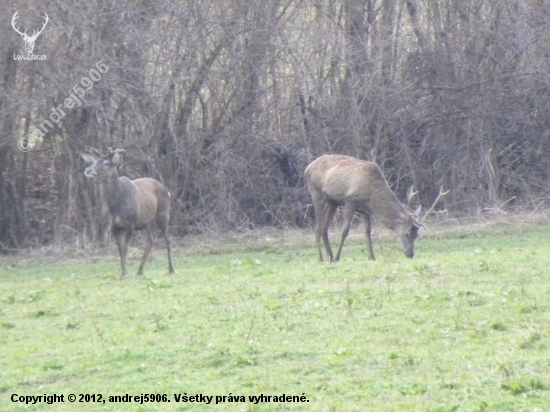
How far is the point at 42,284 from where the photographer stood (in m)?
15.6

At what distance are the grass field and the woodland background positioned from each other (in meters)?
6.63

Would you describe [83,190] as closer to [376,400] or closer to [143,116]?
[143,116]

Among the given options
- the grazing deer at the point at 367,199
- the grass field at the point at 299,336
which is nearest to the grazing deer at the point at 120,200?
the grass field at the point at 299,336

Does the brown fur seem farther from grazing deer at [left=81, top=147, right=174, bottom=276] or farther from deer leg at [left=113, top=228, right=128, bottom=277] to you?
deer leg at [left=113, top=228, right=128, bottom=277]

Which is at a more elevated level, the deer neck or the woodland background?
the woodland background

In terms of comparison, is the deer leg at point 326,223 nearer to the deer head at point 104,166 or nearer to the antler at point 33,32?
the deer head at point 104,166

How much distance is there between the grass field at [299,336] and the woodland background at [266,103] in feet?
21.7

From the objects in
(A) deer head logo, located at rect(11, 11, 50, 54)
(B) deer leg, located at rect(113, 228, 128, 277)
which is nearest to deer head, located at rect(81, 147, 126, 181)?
(B) deer leg, located at rect(113, 228, 128, 277)

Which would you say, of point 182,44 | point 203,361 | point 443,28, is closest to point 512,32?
point 443,28

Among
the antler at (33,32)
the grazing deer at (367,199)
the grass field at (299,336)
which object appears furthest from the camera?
the antler at (33,32)

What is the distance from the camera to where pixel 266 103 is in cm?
2398

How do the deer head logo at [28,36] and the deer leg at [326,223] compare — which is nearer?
the deer leg at [326,223]

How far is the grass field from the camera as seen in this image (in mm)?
8156

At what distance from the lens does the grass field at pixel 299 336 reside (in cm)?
816
